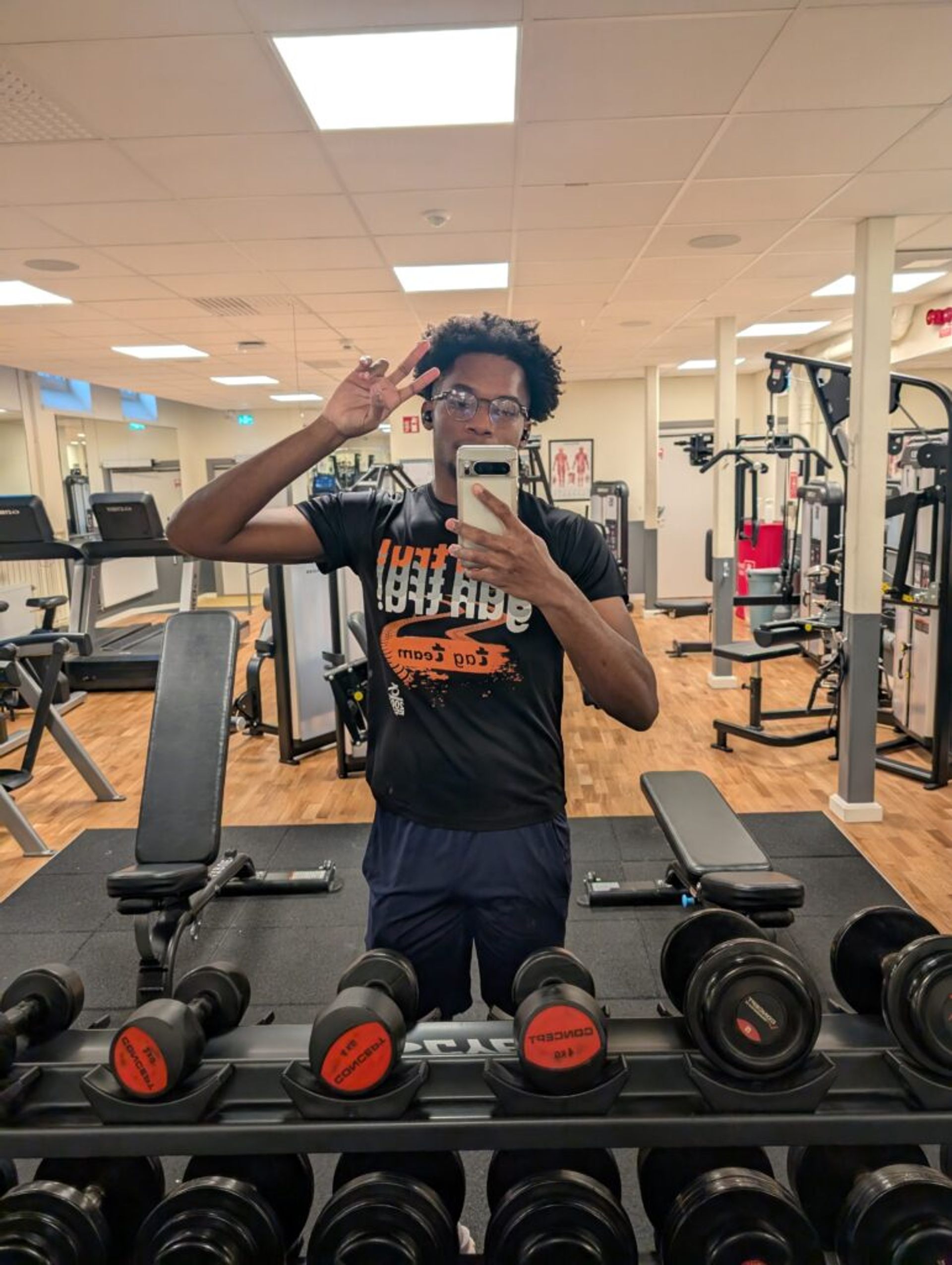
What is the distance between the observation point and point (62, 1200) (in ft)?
2.96

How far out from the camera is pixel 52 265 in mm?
3902

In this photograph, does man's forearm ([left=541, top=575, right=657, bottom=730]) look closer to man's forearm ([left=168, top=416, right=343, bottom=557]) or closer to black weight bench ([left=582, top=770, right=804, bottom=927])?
→ man's forearm ([left=168, top=416, right=343, bottom=557])

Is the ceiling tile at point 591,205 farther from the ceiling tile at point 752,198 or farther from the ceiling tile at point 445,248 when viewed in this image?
the ceiling tile at point 445,248

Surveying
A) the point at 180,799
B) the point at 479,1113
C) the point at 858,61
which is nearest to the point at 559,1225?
the point at 479,1113

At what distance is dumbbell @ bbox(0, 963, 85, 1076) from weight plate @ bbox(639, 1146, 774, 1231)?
71 cm

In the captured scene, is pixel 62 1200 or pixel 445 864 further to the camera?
pixel 445 864

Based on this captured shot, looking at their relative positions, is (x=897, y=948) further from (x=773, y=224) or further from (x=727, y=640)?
(x=727, y=640)

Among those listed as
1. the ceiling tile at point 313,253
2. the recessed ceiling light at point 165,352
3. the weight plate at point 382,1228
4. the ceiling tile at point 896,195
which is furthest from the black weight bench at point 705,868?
the recessed ceiling light at point 165,352

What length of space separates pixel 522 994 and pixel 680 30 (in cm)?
211

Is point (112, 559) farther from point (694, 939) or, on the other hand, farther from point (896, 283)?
point (896, 283)

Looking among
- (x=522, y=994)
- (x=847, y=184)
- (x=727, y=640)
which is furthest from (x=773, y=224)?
(x=522, y=994)

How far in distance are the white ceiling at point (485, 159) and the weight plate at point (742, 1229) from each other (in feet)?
7.15

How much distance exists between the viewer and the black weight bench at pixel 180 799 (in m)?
2.20

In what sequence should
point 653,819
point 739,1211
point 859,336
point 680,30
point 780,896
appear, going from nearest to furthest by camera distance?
1. point 739,1211
2. point 780,896
3. point 680,30
4. point 859,336
5. point 653,819
